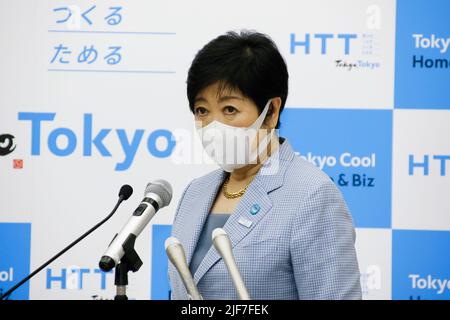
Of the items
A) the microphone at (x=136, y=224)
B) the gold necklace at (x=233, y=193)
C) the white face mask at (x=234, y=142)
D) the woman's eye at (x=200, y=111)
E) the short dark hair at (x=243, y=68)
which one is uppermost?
the short dark hair at (x=243, y=68)

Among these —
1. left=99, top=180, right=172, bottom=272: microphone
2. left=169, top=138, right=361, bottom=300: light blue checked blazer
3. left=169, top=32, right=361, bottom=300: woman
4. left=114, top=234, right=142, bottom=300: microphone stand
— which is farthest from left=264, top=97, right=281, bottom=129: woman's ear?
left=114, top=234, right=142, bottom=300: microphone stand

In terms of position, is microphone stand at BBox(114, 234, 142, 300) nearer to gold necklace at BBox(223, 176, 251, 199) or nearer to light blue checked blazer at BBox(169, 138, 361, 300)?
light blue checked blazer at BBox(169, 138, 361, 300)

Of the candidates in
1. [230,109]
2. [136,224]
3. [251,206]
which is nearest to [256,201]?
[251,206]

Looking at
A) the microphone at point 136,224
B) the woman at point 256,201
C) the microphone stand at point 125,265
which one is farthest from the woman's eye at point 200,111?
the microphone stand at point 125,265

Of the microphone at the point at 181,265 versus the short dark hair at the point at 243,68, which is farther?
the short dark hair at the point at 243,68

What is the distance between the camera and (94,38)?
2719 mm

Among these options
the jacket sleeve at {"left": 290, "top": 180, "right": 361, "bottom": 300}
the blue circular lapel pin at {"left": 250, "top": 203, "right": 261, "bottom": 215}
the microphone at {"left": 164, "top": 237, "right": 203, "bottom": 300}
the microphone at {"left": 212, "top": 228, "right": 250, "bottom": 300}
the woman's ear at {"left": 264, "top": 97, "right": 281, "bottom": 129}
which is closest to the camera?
the microphone at {"left": 212, "top": 228, "right": 250, "bottom": 300}

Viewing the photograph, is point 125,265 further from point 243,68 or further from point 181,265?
point 243,68

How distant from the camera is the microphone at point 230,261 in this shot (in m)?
0.98

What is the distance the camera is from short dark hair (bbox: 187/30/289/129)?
5.01 feet

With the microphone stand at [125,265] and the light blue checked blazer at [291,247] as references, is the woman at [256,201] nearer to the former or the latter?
the light blue checked blazer at [291,247]

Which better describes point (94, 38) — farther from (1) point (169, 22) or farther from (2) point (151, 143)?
(2) point (151, 143)

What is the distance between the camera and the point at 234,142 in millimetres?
1595
